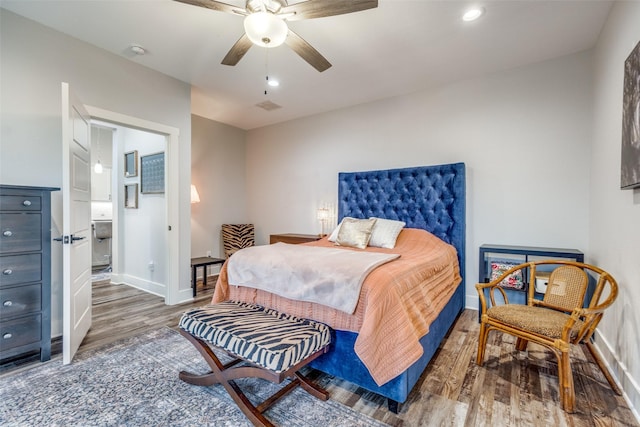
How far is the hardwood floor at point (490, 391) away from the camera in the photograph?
161 cm

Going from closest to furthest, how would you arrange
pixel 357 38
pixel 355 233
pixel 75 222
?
pixel 75 222
pixel 357 38
pixel 355 233

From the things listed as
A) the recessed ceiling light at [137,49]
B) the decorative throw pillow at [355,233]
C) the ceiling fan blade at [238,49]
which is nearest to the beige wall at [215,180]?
the recessed ceiling light at [137,49]

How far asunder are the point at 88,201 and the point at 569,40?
A: 4.83 meters

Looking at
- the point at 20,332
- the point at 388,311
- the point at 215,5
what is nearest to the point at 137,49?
the point at 215,5

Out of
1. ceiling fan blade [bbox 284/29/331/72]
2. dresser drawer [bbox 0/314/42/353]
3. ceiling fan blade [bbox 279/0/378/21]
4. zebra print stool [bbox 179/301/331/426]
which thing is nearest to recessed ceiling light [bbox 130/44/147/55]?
ceiling fan blade [bbox 284/29/331/72]

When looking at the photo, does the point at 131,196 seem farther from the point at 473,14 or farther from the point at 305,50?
the point at 473,14

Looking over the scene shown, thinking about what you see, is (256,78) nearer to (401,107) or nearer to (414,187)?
(401,107)

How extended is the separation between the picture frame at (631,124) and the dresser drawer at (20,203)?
4009 mm

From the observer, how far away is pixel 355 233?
331 cm

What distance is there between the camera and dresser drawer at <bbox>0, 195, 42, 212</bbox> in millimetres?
2051

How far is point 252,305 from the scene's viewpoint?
2211 millimetres

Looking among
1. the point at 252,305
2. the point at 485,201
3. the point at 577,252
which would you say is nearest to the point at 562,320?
the point at 577,252

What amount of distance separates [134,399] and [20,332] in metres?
1.17

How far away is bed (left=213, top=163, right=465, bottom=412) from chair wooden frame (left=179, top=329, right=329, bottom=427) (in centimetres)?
15
